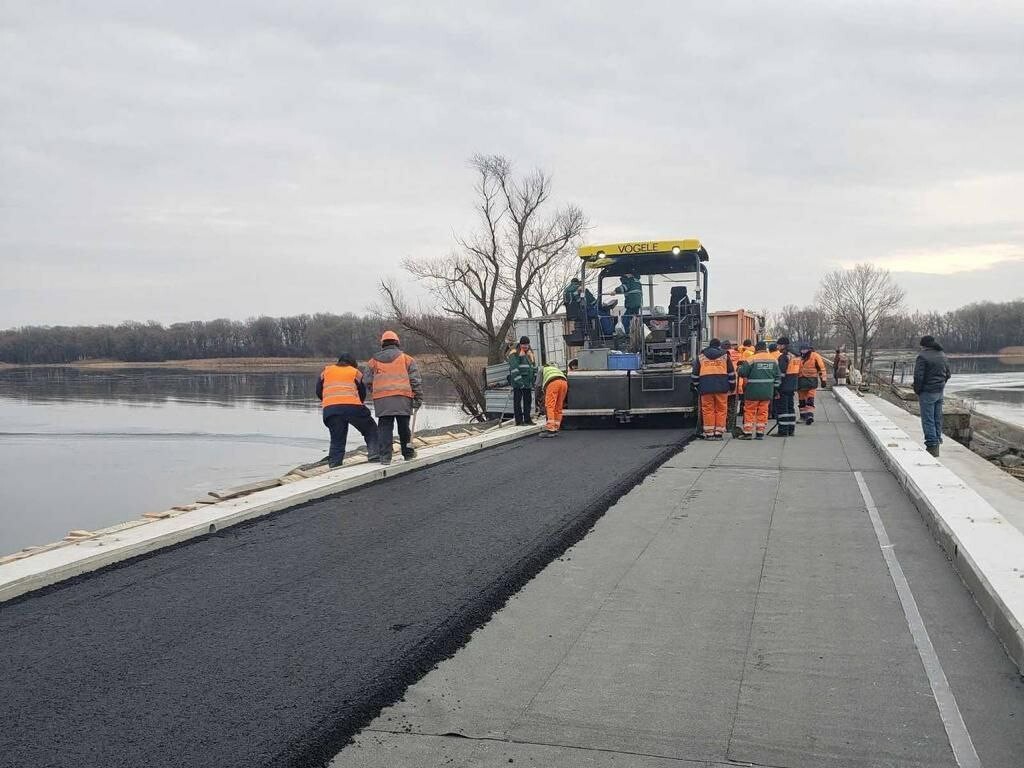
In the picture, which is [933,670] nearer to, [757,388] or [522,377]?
[757,388]

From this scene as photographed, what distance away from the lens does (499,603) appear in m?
5.29

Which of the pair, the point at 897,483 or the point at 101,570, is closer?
the point at 101,570

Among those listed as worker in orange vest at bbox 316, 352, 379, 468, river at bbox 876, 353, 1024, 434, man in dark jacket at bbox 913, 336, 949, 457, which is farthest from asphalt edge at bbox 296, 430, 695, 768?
river at bbox 876, 353, 1024, 434

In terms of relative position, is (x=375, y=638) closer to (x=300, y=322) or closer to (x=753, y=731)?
(x=753, y=731)

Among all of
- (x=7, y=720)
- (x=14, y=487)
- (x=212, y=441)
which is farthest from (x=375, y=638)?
(x=212, y=441)

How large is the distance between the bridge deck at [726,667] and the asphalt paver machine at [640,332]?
26.1 ft

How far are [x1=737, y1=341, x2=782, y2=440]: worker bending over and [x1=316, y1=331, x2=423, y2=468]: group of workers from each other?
18.8ft

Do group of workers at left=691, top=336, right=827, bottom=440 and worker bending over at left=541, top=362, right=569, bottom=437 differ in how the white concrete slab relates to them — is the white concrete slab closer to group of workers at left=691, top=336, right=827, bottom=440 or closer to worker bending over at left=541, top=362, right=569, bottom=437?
group of workers at left=691, top=336, right=827, bottom=440

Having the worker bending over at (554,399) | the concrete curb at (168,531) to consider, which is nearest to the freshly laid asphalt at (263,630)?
the concrete curb at (168,531)

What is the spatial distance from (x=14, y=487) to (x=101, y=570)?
1693 centimetres

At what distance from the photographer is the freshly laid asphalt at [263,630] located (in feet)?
11.7

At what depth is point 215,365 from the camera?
8975 cm

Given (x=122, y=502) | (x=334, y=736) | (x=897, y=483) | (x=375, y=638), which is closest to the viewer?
(x=334, y=736)

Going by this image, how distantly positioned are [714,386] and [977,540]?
769 cm
